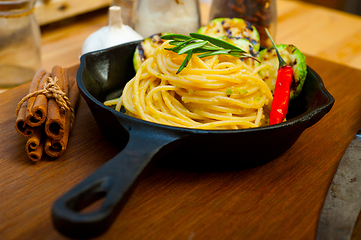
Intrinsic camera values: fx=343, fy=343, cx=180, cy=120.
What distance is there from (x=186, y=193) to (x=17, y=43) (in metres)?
1.45

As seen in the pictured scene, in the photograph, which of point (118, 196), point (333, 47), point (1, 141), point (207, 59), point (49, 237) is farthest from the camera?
point (333, 47)

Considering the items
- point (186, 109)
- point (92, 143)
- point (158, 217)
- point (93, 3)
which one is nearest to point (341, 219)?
point (158, 217)

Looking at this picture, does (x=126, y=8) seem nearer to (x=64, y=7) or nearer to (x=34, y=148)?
(x=64, y=7)

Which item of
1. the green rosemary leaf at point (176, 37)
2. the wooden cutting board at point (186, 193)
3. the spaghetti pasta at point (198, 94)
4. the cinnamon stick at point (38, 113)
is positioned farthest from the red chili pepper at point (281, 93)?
the cinnamon stick at point (38, 113)

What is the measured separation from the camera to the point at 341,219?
103cm

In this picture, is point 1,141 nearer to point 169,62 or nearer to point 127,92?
point 127,92

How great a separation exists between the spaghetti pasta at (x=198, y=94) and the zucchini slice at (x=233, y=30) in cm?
23

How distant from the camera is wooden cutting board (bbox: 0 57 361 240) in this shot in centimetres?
100

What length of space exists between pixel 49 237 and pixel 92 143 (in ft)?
1.61

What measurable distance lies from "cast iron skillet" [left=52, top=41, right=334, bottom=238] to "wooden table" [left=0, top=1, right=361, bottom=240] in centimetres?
9

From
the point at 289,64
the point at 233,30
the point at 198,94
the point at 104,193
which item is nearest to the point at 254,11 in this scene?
the point at 233,30

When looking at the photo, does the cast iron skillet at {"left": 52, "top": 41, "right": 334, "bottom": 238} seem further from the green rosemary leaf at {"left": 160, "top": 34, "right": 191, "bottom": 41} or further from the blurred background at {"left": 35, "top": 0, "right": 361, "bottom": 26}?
the blurred background at {"left": 35, "top": 0, "right": 361, "bottom": 26}

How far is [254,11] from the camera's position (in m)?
2.15

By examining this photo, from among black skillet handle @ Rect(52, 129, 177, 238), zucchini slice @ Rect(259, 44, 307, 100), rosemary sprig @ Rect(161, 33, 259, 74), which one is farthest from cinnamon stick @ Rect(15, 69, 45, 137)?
zucchini slice @ Rect(259, 44, 307, 100)
